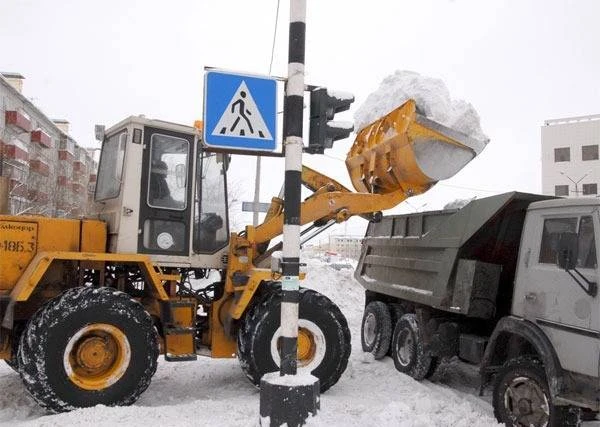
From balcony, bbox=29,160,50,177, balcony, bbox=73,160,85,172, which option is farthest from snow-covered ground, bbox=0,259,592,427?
balcony, bbox=73,160,85,172

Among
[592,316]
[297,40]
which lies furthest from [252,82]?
[592,316]

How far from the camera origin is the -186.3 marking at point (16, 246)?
242 inches

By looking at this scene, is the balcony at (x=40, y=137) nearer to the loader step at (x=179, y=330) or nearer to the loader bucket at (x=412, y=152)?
the loader bucket at (x=412, y=152)

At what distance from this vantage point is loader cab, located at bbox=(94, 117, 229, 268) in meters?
6.77

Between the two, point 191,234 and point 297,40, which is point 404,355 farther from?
point 297,40

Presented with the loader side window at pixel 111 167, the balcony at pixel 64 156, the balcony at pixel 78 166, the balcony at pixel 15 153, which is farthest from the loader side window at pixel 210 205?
the balcony at pixel 78 166

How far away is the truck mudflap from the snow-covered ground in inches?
20.5

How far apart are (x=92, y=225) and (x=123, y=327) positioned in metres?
1.37

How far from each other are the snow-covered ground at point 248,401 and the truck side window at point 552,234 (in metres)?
1.65

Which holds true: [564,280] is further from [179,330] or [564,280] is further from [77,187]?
[77,187]

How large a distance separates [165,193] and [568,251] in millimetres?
4394

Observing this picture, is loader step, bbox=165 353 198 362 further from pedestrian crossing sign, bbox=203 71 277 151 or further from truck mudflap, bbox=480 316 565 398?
truck mudflap, bbox=480 316 565 398

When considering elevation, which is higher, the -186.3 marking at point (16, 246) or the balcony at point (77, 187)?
the balcony at point (77, 187)

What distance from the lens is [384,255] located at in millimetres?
9070
